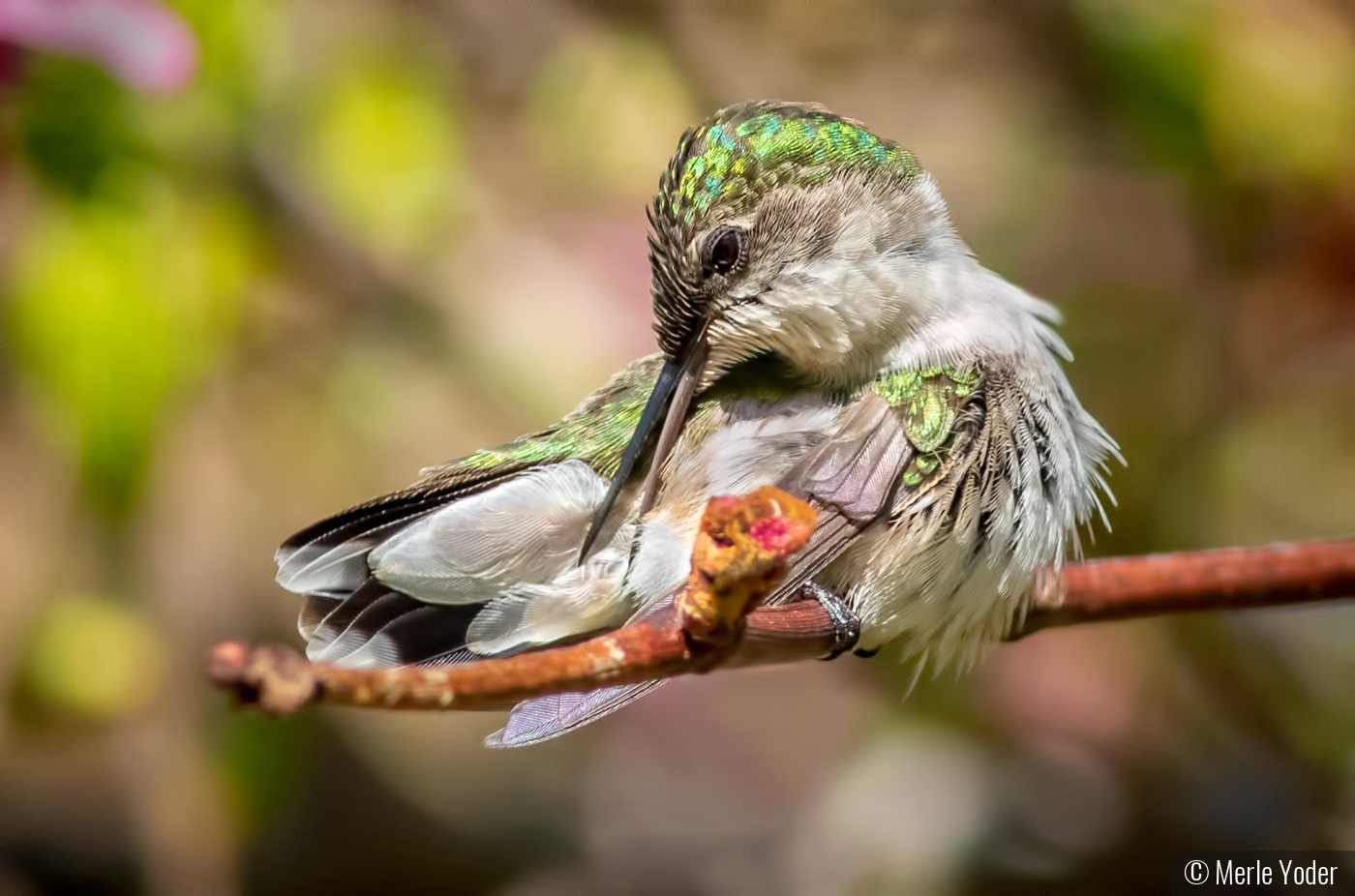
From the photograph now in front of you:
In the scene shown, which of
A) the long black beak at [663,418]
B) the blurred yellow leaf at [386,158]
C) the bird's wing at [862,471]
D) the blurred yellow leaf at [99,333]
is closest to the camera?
the bird's wing at [862,471]

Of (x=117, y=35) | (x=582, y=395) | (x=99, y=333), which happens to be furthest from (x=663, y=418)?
(x=117, y=35)

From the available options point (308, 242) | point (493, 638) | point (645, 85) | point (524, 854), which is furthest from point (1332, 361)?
point (308, 242)

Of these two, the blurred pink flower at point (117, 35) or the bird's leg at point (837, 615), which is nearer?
the bird's leg at point (837, 615)

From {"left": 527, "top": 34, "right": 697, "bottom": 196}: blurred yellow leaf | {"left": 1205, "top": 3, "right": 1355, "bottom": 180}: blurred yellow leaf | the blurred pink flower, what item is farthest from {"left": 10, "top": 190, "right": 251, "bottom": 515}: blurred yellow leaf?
{"left": 1205, "top": 3, "right": 1355, "bottom": 180}: blurred yellow leaf

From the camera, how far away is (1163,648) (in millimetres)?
2217

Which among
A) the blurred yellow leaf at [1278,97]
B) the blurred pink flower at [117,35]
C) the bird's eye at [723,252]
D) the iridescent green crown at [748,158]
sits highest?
the blurred yellow leaf at [1278,97]

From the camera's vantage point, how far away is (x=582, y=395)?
1971 mm

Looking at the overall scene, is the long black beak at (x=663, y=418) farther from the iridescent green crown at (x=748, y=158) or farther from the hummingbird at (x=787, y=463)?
the iridescent green crown at (x=748, y=158)

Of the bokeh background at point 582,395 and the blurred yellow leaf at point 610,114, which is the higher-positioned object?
the blurred yellow leaf at point 610,114

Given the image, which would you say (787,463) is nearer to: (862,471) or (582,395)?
(862,471)

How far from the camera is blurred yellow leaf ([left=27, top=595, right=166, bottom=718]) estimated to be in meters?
1.90

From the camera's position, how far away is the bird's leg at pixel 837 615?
49.2 inches

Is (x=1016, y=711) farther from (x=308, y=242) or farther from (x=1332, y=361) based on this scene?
(x=308, y=242)

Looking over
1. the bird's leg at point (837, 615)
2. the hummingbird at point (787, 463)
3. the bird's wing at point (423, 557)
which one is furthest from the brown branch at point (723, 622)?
the bird's wing at point (423, 557)
